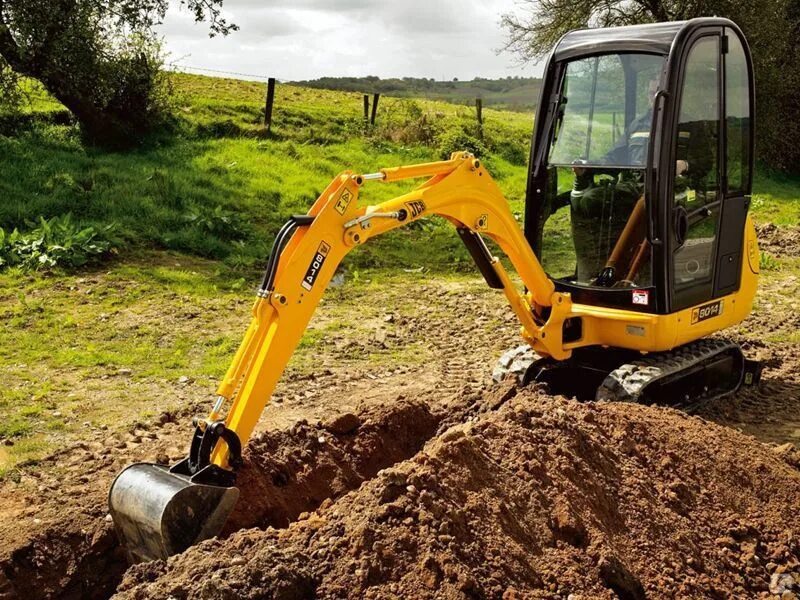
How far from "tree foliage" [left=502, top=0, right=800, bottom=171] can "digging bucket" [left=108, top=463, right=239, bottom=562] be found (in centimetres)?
2071

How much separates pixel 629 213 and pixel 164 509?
13.0ft

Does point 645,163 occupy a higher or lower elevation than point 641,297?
higher

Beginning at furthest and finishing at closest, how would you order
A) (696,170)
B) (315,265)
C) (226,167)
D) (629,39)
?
(226,167) < (696,170) < (629,39) < (315,265)

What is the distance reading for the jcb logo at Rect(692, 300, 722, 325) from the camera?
6987mm

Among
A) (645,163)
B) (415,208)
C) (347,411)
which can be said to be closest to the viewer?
(415,208)

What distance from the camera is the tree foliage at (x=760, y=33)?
2233 centimetres

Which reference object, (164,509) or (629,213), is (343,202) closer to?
(164,509)

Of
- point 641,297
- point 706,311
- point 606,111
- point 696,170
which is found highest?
point 606,111

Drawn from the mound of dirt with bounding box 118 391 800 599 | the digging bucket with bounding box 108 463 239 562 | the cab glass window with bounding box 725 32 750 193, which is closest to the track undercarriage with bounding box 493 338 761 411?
the mound of dirt with bounding box 118 391 800 599

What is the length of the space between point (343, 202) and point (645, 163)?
2436mm

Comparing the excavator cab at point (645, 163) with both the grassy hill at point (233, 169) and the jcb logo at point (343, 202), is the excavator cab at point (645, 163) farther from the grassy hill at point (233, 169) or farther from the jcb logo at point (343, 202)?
the grassy hill at point (233, 169)

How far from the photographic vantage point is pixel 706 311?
7.12 meters

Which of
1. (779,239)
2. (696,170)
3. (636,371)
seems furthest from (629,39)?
(779,239)

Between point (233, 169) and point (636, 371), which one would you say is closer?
Answer: point (636, 371)
